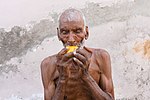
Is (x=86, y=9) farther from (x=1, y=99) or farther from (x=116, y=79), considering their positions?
(x=1, y=99)

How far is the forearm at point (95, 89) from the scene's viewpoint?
1820 millimetres

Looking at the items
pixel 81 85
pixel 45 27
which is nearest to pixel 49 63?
pixel 81 85

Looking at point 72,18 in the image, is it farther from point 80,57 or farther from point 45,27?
point 45,27

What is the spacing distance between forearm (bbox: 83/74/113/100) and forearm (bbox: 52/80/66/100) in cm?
8

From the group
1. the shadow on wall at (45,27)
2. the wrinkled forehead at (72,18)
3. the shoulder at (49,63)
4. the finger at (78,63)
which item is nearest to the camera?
the finger at (78,63)

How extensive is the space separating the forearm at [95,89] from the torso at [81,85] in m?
0.03

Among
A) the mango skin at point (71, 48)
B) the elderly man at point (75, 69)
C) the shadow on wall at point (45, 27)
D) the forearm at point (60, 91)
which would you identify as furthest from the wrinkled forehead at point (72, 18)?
the shadow on wall at point (45, 27)

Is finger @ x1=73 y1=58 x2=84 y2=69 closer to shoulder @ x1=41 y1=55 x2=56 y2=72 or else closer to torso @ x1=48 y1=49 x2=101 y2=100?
torso @ x1=48 y1=49 x2=101 y2=100

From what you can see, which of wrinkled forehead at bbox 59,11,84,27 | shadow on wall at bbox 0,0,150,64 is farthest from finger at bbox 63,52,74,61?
shadow on wall at bbox 0,0,150,64

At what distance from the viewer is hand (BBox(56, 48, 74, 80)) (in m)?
1.77

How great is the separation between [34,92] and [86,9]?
588 mm

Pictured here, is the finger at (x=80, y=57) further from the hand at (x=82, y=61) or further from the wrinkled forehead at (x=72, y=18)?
the wrinkled forehead at (x=72, y=18)

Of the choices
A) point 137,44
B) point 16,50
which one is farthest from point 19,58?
point 137,44

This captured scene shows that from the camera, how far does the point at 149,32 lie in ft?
10.9
